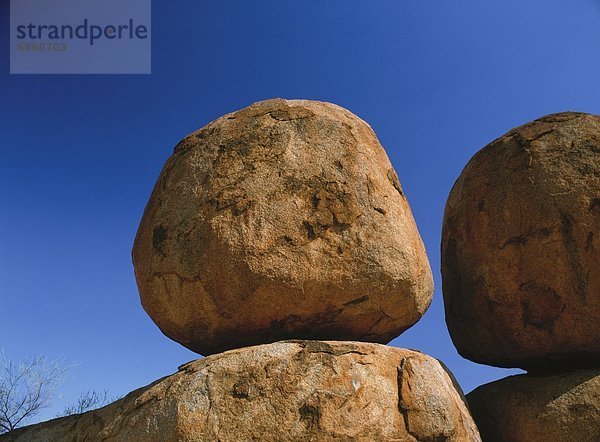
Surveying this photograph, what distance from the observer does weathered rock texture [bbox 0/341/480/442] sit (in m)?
2.73

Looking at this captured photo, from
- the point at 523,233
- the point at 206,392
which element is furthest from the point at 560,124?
the point at 206,392

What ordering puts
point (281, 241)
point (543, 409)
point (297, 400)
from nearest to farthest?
point (297, 400) < point (281, 241) < point (543, 409)

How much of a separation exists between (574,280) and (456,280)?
72 cm

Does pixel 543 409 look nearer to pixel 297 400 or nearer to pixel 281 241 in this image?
pixel 297 400

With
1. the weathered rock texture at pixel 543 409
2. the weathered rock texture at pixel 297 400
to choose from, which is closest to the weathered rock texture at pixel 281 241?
the weathered rock texture at pixel 297 400

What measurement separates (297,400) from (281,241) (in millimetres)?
719

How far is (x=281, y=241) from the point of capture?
10.3ft

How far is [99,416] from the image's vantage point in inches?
127

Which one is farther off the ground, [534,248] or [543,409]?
[534,248]

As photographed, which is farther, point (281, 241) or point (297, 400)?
point (281, 241)

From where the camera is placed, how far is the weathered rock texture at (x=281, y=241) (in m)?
3.13

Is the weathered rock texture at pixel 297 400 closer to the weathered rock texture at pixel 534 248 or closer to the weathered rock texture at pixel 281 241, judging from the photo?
the weathered rock texture at pixel 281 241

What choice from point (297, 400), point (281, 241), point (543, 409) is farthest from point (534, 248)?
point (297, 400)

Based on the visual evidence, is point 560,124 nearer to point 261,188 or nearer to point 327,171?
point 327,171
